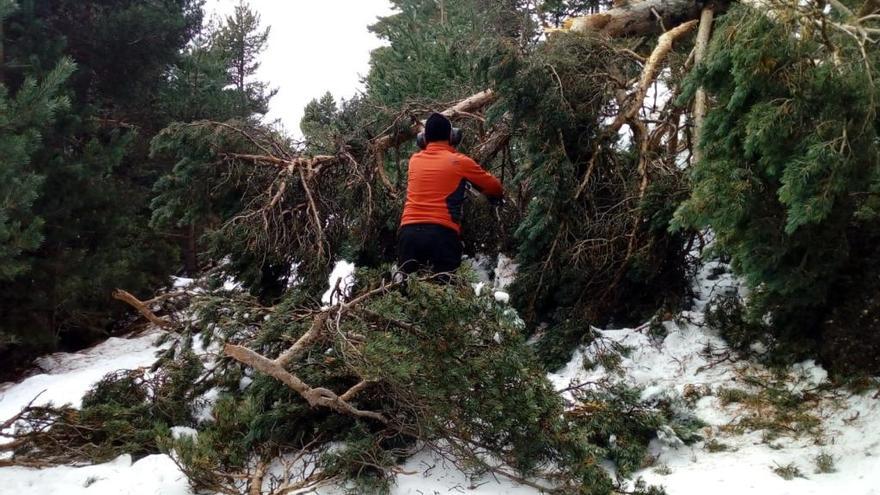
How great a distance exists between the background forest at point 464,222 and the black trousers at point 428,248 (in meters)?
0.59

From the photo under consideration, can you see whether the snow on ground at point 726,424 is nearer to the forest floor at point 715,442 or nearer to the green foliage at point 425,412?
the forest floor at point 715,442

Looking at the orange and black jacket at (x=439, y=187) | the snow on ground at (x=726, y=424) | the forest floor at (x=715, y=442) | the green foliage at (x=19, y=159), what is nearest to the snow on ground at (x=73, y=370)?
the green foliage at (x=19, y=159)

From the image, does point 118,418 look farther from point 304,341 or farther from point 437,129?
point 437,129

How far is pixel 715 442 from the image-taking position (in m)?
3.61

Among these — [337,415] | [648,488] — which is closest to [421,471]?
[337,415]

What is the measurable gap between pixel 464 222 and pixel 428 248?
165cm

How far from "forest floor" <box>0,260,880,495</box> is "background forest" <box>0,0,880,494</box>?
137 millimetres

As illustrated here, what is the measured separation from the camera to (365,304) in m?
3.62

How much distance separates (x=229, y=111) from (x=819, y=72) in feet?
25.7

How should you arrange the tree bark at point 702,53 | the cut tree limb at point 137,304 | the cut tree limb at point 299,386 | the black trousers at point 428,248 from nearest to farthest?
the cut tree limb at point 299,386 < the black trousers at point 428,248 < the cut tree limb at point 137,304 < the tree bark at point 702,53

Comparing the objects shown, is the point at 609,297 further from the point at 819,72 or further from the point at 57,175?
the point at 57,175

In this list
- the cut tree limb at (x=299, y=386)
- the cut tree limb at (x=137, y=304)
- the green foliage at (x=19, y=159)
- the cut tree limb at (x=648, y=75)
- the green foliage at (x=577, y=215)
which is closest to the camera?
the cut tree limb at (x=299, y=386)

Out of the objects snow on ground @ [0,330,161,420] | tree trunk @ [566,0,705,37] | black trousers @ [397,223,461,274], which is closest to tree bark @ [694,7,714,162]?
tree trunk @ [566,0,705,37]

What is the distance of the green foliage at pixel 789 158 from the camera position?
3.08 meters
